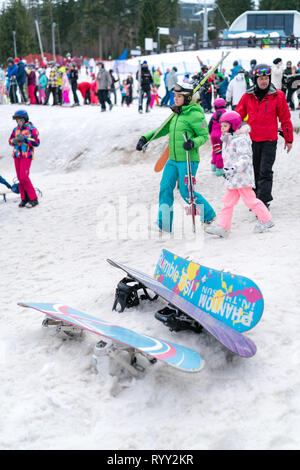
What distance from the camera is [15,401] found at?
2.88 metres

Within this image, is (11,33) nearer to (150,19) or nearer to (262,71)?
(150,19)

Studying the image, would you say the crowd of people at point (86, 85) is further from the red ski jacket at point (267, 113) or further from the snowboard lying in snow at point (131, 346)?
the snowboard lying in snow at point (131, 346)

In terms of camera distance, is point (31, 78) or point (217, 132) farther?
point (31, 78)

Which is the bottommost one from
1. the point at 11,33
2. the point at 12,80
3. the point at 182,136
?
the point at 182,136

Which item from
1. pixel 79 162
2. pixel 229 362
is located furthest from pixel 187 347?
pixel 79 162

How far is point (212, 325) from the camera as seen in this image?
3225 mm

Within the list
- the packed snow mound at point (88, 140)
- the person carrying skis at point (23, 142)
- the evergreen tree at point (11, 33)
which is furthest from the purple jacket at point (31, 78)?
the evergreen tree at point (11, 33)

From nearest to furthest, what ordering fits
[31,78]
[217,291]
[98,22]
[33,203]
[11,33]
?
1. [217,291]
2. [33,203]
3. [31,78]
4. [11,33]
5. [98,22]

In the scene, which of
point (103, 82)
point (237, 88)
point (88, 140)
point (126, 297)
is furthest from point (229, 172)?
point (103, 82)

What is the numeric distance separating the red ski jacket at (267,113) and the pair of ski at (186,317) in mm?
2806

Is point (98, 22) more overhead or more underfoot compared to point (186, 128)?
more overhead

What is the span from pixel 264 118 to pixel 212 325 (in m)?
3.74
